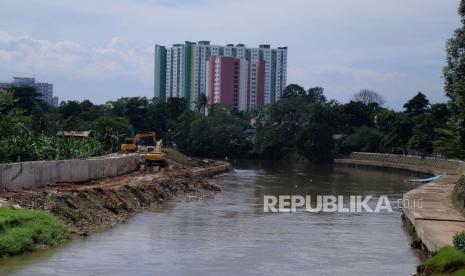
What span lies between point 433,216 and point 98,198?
10383 millimetres

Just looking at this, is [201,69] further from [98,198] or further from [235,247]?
[235,247]

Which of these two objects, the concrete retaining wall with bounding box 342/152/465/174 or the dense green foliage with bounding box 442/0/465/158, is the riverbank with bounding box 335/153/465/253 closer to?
the dense green foliage with bounding box 442/0/465/158

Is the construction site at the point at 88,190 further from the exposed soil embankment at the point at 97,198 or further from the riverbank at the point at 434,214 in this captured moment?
the riverbank at the point at 434,214

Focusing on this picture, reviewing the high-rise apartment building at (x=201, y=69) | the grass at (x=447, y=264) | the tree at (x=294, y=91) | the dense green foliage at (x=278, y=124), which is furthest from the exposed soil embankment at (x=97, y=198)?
the high-rise apartment building at (x=201, y=69)

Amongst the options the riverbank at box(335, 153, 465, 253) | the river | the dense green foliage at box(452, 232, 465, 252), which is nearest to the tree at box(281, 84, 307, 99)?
the riverbank at box(335, 153, 465, 253)

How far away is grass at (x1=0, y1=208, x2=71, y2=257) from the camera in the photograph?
596 inches

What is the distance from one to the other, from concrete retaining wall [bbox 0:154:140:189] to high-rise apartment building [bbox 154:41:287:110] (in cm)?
11045

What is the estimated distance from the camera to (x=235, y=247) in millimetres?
17891

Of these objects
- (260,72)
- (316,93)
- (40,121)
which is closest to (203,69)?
(260,72)

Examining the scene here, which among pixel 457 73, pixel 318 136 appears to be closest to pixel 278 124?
pixel 318 136

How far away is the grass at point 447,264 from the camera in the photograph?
1185cm

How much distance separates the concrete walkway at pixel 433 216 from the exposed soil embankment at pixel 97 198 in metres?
8.88

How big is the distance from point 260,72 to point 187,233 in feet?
420

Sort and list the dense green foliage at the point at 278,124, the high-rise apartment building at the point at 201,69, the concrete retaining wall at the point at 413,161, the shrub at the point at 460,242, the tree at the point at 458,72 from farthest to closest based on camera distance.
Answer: the high-rise apartment building at the point at 201,69 < the dense green foliage at the point at 278,124 < the concrete retaining wall at the point at 413,161 < the tree at the point at 458,72 < the shrub at the point at 460,242
